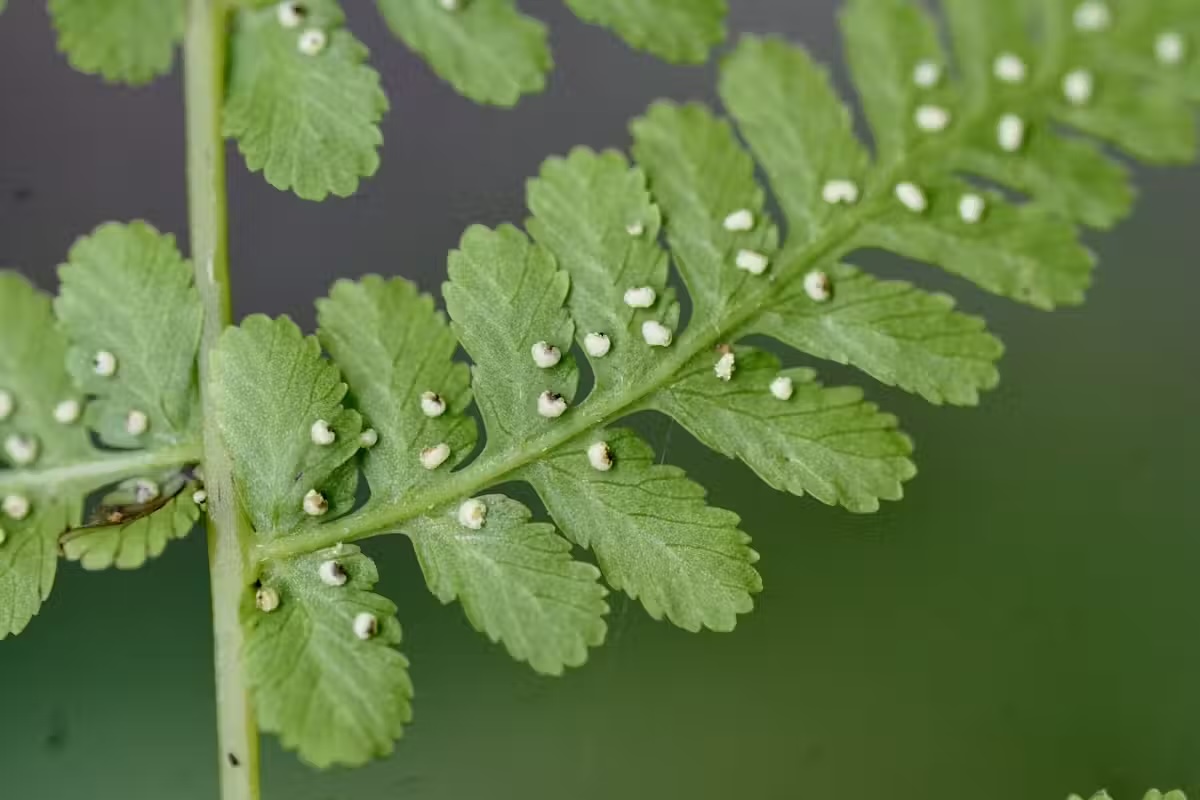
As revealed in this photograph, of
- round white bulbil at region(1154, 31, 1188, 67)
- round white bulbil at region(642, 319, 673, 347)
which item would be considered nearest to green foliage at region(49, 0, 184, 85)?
round white bulbil at region(642, 319, 673, 347)

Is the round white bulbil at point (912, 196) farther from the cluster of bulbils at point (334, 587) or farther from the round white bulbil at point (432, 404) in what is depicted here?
the cluster of bulbils at point (334, 587)

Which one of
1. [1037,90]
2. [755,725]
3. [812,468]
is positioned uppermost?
[1037,90]

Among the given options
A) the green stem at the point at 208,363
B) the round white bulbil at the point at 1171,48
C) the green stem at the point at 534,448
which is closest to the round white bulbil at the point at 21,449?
the green stem at the point at 208,363

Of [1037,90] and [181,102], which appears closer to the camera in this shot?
[1037,90]

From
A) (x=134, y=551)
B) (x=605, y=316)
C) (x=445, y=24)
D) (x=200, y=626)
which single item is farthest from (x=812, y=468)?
(x=200, y=626)

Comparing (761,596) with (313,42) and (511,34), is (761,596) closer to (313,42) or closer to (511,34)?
(511,34)

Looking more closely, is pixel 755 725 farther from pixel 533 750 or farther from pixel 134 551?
pixel 134 551
